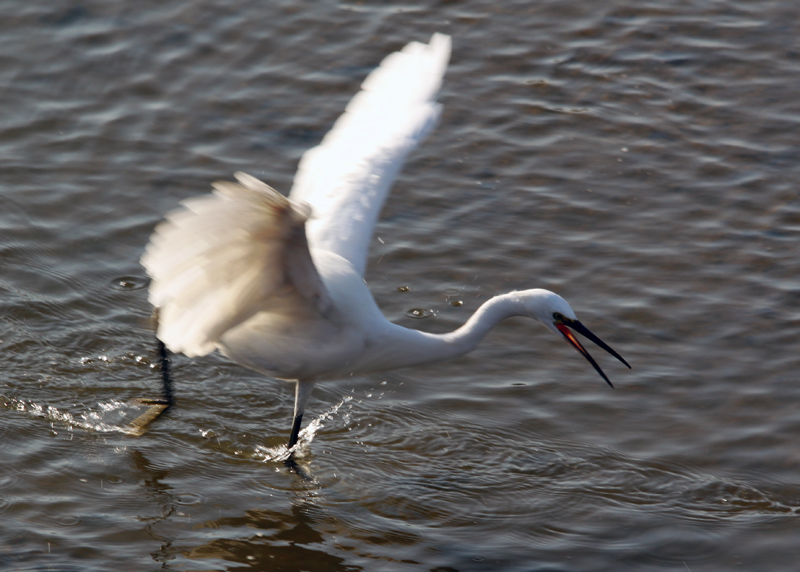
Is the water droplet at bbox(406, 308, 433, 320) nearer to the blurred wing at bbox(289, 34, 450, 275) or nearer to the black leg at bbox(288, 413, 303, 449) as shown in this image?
the blurred wing at bbox(289, 34, 450, 275)

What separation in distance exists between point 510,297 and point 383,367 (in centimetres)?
80

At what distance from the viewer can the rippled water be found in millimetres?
5160

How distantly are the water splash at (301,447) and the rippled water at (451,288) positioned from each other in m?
0.03

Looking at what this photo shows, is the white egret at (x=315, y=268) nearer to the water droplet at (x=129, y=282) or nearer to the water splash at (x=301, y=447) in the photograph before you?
the water splash at (x=301, y=447)

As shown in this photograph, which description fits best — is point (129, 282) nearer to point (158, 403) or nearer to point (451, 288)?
point (158, 403)

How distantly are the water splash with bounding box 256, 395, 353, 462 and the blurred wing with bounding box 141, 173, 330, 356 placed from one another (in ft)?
3.32

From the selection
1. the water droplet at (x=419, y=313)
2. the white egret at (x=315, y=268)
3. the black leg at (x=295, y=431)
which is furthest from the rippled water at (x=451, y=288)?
the white egret at (x=315, y=268)

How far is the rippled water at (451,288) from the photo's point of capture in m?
5.16

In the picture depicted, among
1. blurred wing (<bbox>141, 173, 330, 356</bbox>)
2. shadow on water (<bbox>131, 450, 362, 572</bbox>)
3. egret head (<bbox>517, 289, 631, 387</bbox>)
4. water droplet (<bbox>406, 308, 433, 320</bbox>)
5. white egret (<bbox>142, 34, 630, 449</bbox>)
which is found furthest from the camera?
water droplet (<bbox>406, 308, 433, 320</bbox>)

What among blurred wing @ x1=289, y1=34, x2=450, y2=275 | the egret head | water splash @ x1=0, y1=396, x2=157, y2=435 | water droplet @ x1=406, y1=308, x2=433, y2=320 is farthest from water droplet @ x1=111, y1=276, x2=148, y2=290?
the egret head

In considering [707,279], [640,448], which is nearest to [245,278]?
[640,448]

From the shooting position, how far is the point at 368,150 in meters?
6.41

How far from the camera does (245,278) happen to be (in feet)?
15.3

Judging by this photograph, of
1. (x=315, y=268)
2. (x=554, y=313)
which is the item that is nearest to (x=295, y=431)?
(x=315, y=268)
